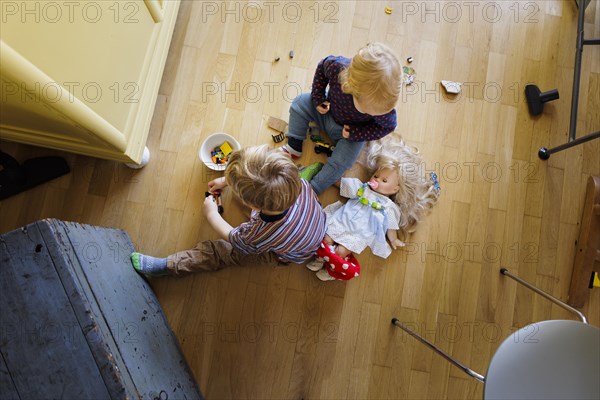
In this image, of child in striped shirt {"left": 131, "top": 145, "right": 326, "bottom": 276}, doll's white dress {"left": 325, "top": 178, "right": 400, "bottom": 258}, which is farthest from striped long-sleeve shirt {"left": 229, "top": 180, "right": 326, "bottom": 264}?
doll's white dress {"left": 325, "top": 178, "right": 400, "bottom": 258}

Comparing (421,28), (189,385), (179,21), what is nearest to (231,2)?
(179,21)

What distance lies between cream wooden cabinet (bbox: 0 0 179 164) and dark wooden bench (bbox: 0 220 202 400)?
0.91 feet

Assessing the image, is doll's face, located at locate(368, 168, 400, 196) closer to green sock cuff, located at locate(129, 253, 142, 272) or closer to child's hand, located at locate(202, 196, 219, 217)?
child's hand, located at locate(202, 196, 219, 217)

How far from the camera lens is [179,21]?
1514 mm

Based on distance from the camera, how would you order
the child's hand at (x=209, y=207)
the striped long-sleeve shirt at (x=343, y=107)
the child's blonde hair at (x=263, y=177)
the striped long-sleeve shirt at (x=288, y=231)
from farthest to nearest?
the child's hand at (x=209, y=207), the striped long-sleeve shirt at (x=343, y=107), the striped long-sleeve shirt at (x=288, y=231), the child's blonde hair at (x=263, y=177)

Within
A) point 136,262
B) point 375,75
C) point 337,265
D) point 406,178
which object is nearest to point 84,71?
point 136,262

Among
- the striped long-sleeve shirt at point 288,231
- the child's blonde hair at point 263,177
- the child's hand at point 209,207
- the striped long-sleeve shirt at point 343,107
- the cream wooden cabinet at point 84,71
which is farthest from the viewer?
the child's hand at point 209,207

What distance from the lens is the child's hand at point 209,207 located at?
136cm

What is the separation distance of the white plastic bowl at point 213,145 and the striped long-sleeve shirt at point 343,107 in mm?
313

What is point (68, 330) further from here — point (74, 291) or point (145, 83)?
point (145, 83)

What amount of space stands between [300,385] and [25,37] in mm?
1226

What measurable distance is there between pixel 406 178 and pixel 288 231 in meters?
0.52

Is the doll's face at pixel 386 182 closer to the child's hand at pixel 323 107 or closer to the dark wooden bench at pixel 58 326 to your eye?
the child's hand at pixel 323 107

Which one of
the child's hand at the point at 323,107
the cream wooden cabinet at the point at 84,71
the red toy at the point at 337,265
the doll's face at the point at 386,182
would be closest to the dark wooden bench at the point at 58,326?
the cream wooden cabinet at the point at 84,71
